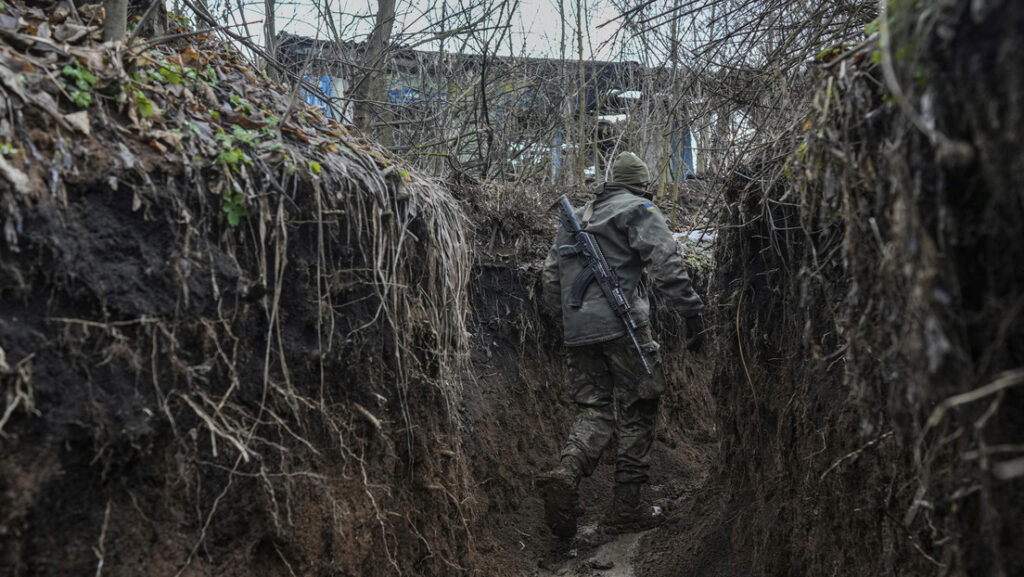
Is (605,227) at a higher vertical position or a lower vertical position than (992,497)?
higher

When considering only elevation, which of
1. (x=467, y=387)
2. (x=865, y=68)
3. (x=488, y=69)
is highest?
(x=488, y=69)

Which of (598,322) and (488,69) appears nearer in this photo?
(598,322)

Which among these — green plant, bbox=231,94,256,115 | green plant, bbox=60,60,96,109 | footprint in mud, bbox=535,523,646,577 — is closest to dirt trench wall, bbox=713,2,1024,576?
footprint in mud, bbox=535,523,646,577

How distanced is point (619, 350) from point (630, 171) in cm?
136

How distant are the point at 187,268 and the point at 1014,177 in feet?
8.58

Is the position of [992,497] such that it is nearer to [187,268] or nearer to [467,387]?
[187,268]

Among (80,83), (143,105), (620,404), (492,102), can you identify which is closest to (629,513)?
(620,404)

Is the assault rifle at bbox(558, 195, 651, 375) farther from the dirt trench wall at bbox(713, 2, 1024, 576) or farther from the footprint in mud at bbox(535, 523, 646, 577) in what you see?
the dirt trench wall at bbox(713, 2, 1024, 576)

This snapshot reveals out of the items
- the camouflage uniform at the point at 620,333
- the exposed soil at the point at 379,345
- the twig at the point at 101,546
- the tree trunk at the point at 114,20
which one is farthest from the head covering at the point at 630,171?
the twig at the point at 101,546

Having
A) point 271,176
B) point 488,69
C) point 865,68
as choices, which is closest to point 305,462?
point 271,176

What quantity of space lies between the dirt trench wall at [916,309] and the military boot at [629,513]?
1154 millimetres

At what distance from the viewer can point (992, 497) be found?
1811mm

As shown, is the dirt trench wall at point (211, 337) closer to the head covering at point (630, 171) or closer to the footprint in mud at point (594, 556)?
the footprint in mud at point (594, 556)

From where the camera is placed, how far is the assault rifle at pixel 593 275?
5246 millimetres
